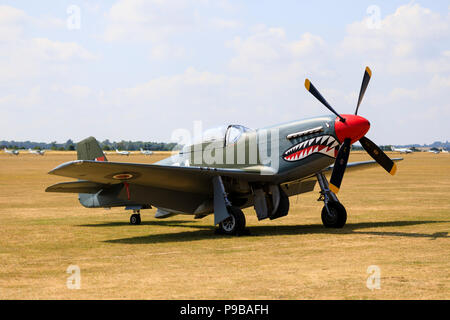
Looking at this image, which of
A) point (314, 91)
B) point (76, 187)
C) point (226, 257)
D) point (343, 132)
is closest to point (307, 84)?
point (314, 91)

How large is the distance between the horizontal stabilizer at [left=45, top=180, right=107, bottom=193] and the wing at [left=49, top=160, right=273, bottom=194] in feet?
6.75

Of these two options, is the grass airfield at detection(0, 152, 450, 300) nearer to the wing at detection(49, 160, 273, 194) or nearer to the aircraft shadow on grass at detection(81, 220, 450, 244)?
the aircraft shadow on grass at detection(81, 220, 450, 244)

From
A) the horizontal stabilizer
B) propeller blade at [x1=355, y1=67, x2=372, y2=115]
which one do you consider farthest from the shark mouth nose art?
the horizontal stabilizer

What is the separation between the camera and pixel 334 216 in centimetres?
1318

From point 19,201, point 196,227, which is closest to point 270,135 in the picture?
point 196,227

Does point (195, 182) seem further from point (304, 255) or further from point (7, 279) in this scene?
point (7, 279)

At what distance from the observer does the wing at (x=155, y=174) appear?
10.8m

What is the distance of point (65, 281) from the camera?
748cm

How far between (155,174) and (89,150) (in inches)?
166

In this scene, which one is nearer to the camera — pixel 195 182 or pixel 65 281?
pixel 65 281

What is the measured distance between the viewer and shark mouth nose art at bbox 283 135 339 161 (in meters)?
12.1

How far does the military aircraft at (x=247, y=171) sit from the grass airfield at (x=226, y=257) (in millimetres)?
675

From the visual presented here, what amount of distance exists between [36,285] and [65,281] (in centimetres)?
38

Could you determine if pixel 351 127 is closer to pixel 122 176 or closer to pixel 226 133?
pixel 226 133
